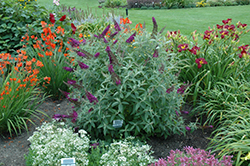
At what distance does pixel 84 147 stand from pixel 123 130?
1.73 ft

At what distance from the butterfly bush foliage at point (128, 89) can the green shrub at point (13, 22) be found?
2.32 m

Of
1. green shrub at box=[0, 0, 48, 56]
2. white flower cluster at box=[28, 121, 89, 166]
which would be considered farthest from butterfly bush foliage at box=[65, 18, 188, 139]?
green shrub at box=[0, 0, 48, 56]

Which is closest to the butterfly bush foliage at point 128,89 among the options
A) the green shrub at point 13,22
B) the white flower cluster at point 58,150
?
the white flower cluster at point 58,150

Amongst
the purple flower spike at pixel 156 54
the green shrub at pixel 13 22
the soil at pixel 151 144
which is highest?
the green shrub at pixel 13 22

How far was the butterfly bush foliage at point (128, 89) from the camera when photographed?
2.75m

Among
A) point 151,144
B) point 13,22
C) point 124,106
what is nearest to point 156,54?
point 124,106

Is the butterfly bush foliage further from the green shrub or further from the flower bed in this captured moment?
the green shrub

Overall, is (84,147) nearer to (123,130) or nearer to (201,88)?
(123,130)

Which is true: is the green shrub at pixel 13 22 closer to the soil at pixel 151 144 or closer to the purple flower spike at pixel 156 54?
the soil at pixel 151 144

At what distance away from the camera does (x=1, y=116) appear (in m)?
3.14

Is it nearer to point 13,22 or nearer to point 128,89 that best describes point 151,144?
point 128,89

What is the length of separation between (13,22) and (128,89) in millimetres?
3368

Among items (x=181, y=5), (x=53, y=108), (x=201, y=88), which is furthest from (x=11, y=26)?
(x=181, y=5)

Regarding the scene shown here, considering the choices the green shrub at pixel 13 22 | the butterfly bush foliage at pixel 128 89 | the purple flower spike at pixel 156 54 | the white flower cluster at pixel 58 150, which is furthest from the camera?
the green shrub at pixel 13 22
